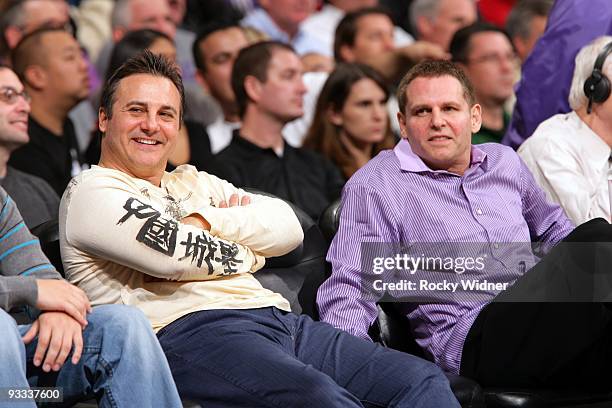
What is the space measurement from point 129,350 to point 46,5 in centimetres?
336

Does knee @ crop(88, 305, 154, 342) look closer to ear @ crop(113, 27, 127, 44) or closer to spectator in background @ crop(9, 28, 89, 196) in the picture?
spectator in background @ crop(9, 28, 89, 196)

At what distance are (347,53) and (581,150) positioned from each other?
2.52 meters

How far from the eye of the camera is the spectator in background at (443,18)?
6375 millimetres

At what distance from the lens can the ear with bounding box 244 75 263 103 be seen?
4.79 meters

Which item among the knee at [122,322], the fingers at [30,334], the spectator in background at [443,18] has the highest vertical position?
the spectator in background at [443,18]

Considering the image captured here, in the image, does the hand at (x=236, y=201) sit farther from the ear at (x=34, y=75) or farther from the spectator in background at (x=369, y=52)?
the spectator in background at (x=369, y=52)

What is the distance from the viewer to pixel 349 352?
2842 millimetres

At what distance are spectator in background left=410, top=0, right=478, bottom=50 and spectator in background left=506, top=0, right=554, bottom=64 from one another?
1.11 feet

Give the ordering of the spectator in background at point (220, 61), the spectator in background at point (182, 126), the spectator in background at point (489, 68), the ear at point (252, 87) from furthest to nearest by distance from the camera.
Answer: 1. the spectator in background at point (220, 61)
2. the spectator in background at point (489, 68)
3. the ear at point (252, 87)
4. the spectator in background at point (182, 126)

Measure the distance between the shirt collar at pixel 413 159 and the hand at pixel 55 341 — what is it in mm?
1175

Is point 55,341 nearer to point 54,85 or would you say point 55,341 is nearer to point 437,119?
point 437,119

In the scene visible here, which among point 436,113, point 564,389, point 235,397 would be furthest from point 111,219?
point 564,389

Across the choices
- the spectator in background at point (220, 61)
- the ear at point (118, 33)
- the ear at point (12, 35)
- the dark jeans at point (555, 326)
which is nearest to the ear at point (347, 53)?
the spectator in background at point (220, 61)

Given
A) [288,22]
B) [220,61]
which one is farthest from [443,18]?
[220,61]
